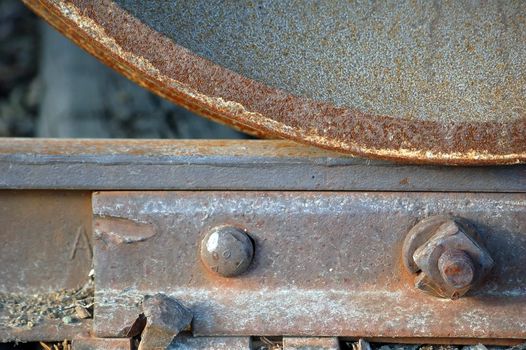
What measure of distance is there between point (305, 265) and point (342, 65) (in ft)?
1.33

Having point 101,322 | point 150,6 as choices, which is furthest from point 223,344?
point 150,6

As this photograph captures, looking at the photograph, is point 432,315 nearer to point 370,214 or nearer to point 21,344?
point 370,214

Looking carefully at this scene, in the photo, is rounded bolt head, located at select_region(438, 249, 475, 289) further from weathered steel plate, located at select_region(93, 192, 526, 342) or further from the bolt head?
weathered steel plate, located at select_region(93, 192, 526, 342)

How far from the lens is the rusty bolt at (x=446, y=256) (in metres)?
1.46

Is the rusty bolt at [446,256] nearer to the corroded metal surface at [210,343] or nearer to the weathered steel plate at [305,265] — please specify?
the weathered steel plate at [305,265]

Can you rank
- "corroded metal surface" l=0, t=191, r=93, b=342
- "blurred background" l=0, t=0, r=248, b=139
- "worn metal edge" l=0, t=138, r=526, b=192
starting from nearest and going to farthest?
"worn metal edge" l=0, t=138, r=526, b=192
"corroded metal surface" l=0, t=191, r=93, b=342
"blurred background" l=0, t=0, r=248, b=139

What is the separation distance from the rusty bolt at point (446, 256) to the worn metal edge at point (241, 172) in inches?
3.2

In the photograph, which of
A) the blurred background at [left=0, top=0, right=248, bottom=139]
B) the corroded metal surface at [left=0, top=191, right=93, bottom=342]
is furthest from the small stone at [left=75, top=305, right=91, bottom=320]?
the blurred background at [left=0, top=0, right=248, bottom=139]

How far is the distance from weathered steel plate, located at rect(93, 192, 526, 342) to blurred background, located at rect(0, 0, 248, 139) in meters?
1.61

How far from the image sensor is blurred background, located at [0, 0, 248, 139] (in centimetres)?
326

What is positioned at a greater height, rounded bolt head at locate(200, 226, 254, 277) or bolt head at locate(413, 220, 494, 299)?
rounded bolt head at locate(200, 226, 254, 277)

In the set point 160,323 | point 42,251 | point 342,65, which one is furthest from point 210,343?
point 342,65

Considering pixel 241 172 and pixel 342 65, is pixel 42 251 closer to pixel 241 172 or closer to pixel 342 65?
pixel 241 172

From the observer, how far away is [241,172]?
61.1 inches
